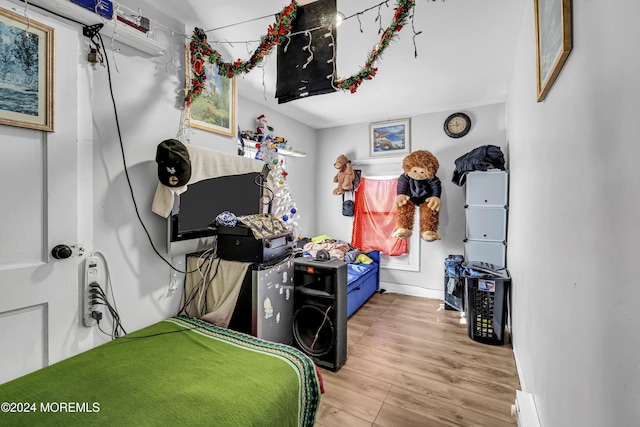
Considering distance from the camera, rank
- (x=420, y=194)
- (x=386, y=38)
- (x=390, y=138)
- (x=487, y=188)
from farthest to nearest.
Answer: (x=390, y=138) → (x=420, y=194) → (x=487, y=188) → (x=386, y=38)

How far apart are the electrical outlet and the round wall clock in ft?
13.4

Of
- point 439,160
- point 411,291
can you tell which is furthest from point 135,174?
point 411,291

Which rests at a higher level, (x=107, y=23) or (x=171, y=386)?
(x=107, y=23)

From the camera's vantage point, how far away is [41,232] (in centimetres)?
139

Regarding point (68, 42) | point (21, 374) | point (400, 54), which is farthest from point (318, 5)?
point (21, 374)

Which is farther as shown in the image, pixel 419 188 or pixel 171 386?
pixel 419 188

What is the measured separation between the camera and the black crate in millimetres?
2582

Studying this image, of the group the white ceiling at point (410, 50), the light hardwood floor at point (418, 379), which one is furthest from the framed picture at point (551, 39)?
the light hardwood floor at point (418, 379)

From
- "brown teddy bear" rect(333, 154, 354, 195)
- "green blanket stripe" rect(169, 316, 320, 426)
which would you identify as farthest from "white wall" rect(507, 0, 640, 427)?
"brown teddy bear" rect(333, 154, 354, 195)

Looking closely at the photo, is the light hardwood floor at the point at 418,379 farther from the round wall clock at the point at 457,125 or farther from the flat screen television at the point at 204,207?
the round wall clock at the point at 457,125

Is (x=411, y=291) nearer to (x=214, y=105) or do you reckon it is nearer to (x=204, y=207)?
(x=204, y=207)

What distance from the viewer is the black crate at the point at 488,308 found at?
2.58 metres

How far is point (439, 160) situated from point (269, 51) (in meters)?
2.97

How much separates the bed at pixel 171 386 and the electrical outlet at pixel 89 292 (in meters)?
0.18
